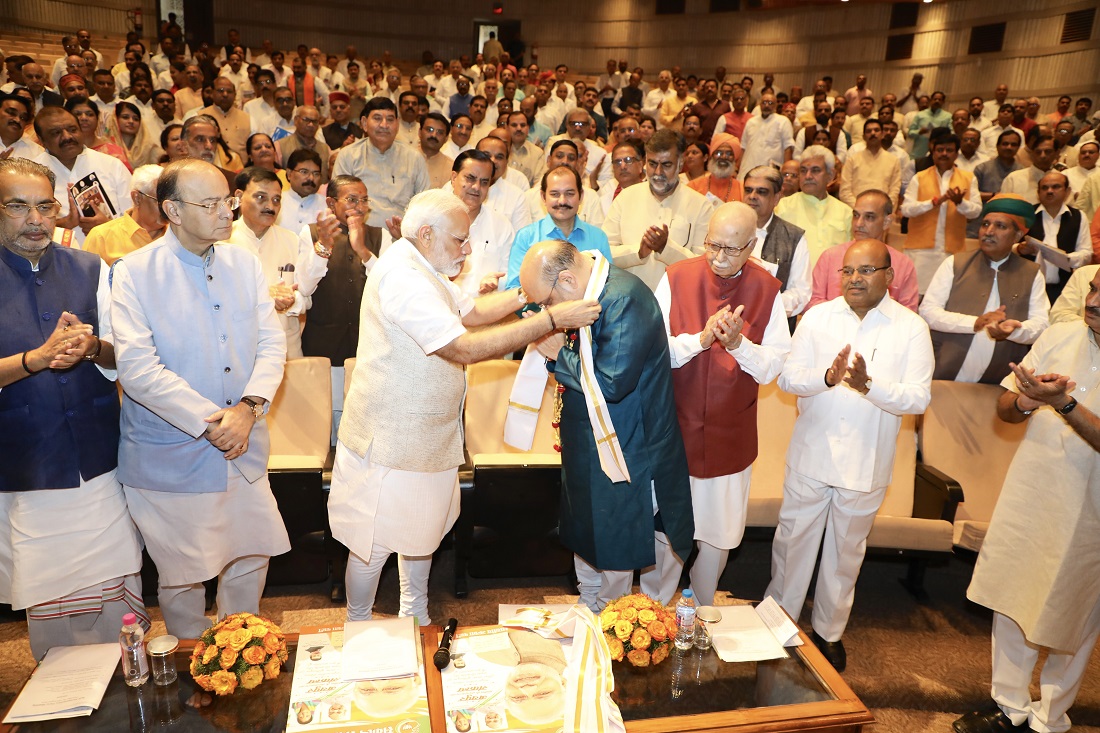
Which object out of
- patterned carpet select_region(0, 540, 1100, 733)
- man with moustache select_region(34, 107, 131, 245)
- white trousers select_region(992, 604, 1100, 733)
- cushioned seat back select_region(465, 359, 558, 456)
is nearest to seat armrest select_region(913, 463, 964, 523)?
patterned carpet select_region(0, 540, 1100, 733)

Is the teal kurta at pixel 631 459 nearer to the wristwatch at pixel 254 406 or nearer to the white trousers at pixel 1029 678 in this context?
the wristwatch at pixel 254 406

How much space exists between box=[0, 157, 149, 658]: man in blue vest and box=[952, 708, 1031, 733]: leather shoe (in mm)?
3328

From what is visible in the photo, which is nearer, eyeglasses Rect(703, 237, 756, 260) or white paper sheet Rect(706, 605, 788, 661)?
white paper sheet Rect(706, 605, 788, 661)

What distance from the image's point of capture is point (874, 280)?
3.19 meters

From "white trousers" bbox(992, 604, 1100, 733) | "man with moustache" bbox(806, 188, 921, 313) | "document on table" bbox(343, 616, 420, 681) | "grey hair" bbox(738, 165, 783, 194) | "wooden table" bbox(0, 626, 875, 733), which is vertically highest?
"grey hair" bbox(738, 165, 783, 194)

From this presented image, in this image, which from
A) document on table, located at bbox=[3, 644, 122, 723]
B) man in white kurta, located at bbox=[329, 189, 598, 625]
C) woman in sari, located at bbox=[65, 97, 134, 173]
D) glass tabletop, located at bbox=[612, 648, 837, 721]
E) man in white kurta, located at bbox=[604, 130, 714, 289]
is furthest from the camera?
woman in sari, located at bbox=[65, 97, 134, 173]

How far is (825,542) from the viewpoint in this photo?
344cm

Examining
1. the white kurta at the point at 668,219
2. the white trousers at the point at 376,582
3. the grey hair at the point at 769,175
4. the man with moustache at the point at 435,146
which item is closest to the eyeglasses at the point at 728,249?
the grey hair at the point at 769,175

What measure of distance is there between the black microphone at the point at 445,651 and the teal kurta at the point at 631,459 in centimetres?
68

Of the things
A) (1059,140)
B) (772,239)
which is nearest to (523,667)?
(772,239)

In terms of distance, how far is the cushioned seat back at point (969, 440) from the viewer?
4.39 meters

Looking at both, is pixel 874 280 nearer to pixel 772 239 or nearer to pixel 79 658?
pixel 772 239

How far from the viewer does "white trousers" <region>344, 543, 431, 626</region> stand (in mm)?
2988

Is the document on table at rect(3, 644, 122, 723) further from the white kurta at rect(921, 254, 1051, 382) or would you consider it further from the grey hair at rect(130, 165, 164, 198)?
the white kurta at rect(921, 254, 1051, 382)
